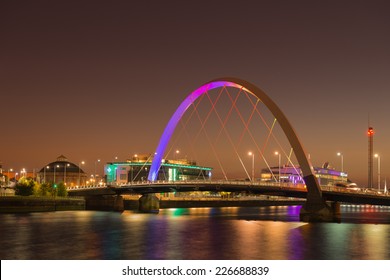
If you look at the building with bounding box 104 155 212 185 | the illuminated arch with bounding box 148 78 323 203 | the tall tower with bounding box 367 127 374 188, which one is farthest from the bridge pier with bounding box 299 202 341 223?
the building with bounding box 104 155 212 185

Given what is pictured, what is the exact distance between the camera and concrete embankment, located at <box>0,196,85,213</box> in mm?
75750

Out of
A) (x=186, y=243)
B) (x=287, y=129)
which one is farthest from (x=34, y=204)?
(x=186, y=243)

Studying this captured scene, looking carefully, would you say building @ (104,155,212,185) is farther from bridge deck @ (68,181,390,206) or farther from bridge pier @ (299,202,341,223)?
bridge pier @ (299,202,341,223)

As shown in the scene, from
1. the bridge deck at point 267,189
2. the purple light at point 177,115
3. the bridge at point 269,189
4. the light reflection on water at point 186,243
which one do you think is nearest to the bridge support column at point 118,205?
the bridge at point 269,189

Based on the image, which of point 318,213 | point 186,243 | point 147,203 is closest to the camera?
point 186,243

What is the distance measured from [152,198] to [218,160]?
25.2 meters

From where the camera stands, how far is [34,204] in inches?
3191

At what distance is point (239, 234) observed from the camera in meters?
46.4

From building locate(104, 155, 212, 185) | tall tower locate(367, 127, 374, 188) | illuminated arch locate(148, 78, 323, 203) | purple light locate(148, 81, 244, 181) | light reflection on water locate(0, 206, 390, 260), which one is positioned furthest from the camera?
building locate(104, 155, 212, 185)

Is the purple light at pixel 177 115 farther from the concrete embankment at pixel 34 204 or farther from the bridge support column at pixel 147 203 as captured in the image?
the concrete embankment at pixel 34 204

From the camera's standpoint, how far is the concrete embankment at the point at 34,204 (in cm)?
7575

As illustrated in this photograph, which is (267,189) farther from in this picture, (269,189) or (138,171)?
(138,171)

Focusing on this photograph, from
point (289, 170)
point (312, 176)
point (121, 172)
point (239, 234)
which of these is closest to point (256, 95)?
point (312, 176)
